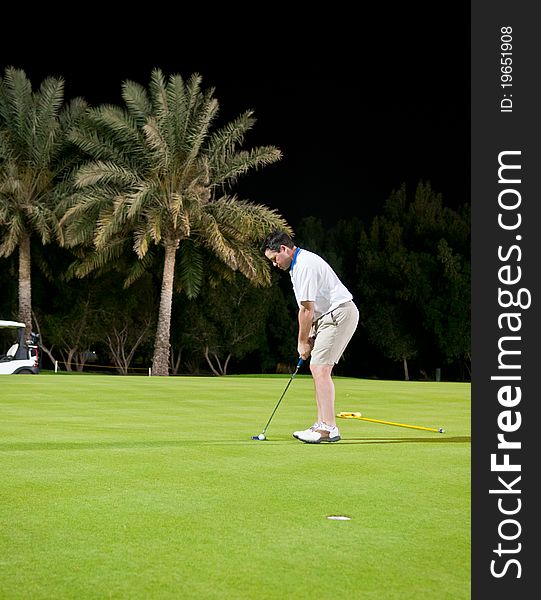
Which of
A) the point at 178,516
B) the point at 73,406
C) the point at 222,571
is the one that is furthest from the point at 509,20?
the point at 73,406

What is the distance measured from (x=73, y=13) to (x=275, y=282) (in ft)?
67.0

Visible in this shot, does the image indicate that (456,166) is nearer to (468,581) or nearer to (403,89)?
(403,89)

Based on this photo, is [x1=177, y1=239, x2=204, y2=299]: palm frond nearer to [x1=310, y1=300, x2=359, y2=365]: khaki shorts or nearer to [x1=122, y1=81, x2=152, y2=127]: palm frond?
[x1=122, y1=81, x2=152, y2=127]: palm frond

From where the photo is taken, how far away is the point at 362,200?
78.2m

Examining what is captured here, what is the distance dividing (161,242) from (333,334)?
33.9 metres

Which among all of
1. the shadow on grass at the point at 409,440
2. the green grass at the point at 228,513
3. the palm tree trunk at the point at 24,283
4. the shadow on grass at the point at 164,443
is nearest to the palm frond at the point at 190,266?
the palm tree trunk at the point at 24,283

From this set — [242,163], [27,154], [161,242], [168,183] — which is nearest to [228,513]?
[168,183]

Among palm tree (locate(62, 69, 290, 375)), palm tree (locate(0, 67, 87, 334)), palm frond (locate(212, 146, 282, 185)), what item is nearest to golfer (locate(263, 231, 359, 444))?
palm tree (locate(62, 69, 290, 375))

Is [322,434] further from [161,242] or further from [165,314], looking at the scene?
[161,242]

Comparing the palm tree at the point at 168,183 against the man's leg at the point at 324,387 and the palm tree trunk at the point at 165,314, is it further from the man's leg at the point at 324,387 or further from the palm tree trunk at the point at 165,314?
the man's leg at the point at 324,387

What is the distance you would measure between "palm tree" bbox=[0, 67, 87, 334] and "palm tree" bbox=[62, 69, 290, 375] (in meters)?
1.46

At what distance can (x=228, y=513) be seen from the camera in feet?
20.4

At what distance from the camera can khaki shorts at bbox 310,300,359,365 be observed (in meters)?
10.6

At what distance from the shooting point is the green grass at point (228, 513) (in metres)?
4.59
